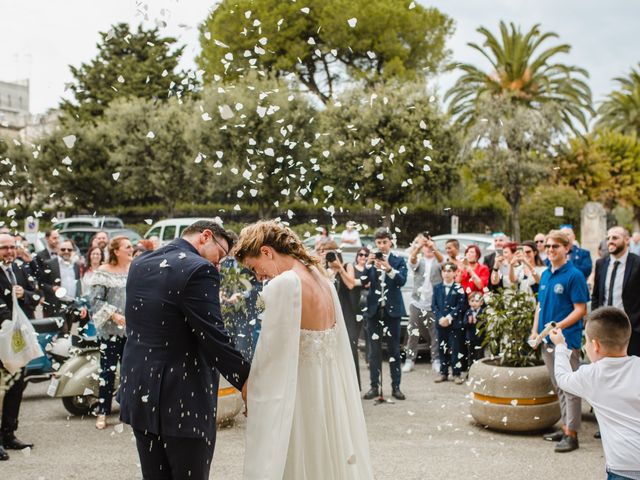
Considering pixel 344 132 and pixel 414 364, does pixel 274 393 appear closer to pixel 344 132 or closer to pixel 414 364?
pixel 414 364

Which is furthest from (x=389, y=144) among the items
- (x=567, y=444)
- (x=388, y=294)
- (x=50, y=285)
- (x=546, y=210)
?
(x=567, y=444)

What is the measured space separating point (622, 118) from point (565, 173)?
17.4 metres

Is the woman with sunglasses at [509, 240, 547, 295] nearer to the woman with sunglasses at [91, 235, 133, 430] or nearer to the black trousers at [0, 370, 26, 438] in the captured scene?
the woman with sunglasses at [91, 235, 133, 430]

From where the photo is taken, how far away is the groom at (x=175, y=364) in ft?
12.0

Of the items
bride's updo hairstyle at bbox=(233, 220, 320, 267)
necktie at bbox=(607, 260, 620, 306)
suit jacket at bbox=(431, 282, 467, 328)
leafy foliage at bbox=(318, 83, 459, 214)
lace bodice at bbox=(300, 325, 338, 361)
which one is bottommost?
suit jacket at bbox=(431, 282, 467, 328)

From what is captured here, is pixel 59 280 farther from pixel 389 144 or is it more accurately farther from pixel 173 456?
pixel 389 144

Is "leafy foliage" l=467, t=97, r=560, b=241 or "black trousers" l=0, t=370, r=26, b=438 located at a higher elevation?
"leafy foliage" l=467, t=97, r=560, b=241

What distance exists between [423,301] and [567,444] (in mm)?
4176

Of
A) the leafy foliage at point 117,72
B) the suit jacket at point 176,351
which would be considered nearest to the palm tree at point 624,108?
the leafy foliage at point 117,72

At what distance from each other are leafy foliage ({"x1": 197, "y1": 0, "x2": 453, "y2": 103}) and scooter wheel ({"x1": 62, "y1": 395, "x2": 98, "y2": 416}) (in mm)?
31475

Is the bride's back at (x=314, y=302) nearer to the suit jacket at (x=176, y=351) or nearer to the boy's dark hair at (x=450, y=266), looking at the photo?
the suit jacket at (x=176, y=351)

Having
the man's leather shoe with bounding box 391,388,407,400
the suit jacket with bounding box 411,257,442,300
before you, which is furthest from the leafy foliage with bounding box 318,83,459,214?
the man's leather shoe with bounding box 391,388,407,400

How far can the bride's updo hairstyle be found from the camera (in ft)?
13.1

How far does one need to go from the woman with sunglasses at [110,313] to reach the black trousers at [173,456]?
12.9 feet
